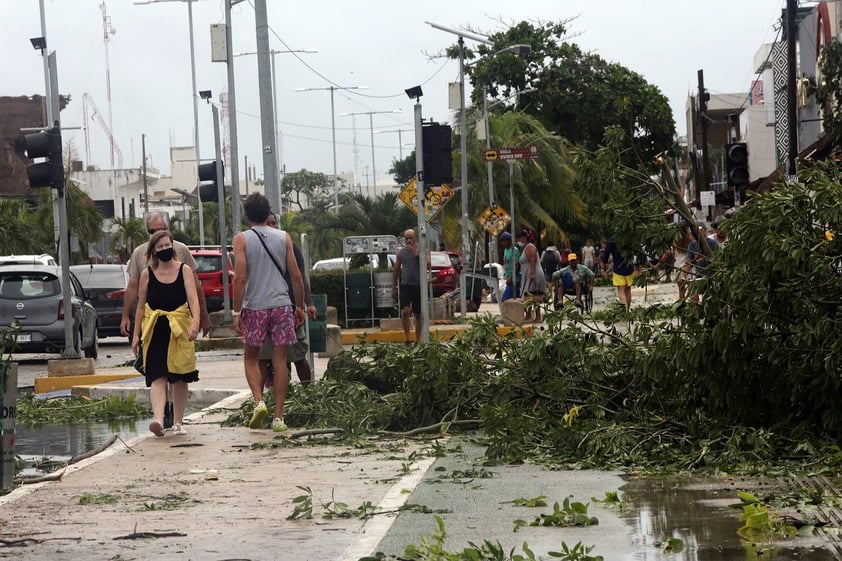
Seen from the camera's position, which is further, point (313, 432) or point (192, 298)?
point (192, 298)

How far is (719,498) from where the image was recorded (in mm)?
7430

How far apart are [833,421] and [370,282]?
20.7 metres

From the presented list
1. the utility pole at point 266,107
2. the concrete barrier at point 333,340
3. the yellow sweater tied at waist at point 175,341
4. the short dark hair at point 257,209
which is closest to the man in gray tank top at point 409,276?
the concrete barrier at point 333,340

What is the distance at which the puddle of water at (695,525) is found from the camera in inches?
234

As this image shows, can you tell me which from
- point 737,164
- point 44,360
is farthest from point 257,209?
point 44,360

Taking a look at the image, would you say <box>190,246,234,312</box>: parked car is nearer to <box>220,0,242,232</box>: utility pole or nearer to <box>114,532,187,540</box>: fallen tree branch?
<box>220,0,242,232</box>: utility pole

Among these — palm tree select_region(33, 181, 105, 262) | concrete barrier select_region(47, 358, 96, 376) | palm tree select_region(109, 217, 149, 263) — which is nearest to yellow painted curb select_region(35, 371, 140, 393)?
concrete barrier select_region(47, 358, 96, 376)

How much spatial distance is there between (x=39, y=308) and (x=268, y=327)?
39.9 ft

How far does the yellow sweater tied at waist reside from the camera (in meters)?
11.5

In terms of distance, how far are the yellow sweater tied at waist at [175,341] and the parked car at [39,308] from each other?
11082 millimetres

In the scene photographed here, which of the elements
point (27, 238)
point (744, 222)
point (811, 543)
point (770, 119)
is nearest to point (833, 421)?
point (744, 222)

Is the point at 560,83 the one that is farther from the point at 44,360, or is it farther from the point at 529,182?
the point at 44,360

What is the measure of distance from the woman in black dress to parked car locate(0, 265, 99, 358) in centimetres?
1099

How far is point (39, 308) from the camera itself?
22938 millimetres
